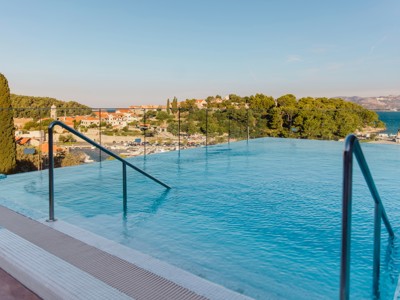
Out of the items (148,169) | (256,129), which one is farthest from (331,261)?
(256,129)

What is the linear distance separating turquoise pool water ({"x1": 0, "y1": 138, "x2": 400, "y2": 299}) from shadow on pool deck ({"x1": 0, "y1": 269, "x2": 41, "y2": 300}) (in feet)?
2.83

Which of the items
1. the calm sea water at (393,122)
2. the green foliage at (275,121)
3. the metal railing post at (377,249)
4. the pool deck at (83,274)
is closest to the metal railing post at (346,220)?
Answer: the pool deck at (83,274)

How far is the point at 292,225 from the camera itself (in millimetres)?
3189

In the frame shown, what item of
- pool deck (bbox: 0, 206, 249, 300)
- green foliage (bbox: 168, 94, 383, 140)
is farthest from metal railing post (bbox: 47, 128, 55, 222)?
green foliage (bbox: 168, 94, 383, 140)

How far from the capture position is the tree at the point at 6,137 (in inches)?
432

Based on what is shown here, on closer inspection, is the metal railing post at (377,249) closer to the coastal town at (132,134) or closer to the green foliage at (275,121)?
the coastal town at (132,134)

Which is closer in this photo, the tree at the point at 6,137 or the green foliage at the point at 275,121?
the green foliage at the point at 275,121

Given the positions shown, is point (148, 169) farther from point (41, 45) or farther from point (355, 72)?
point (355, 72)

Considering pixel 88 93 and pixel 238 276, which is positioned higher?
pixel 88 93

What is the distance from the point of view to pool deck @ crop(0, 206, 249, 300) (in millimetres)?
1675

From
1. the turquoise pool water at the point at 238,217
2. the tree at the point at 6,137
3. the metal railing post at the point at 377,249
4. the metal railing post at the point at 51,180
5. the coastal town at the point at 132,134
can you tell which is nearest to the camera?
the metal railing post at the point at 377,249

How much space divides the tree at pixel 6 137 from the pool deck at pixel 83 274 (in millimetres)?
9809

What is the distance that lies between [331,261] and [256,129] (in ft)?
34.7

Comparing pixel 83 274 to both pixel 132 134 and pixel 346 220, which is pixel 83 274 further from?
pixel 132 134
